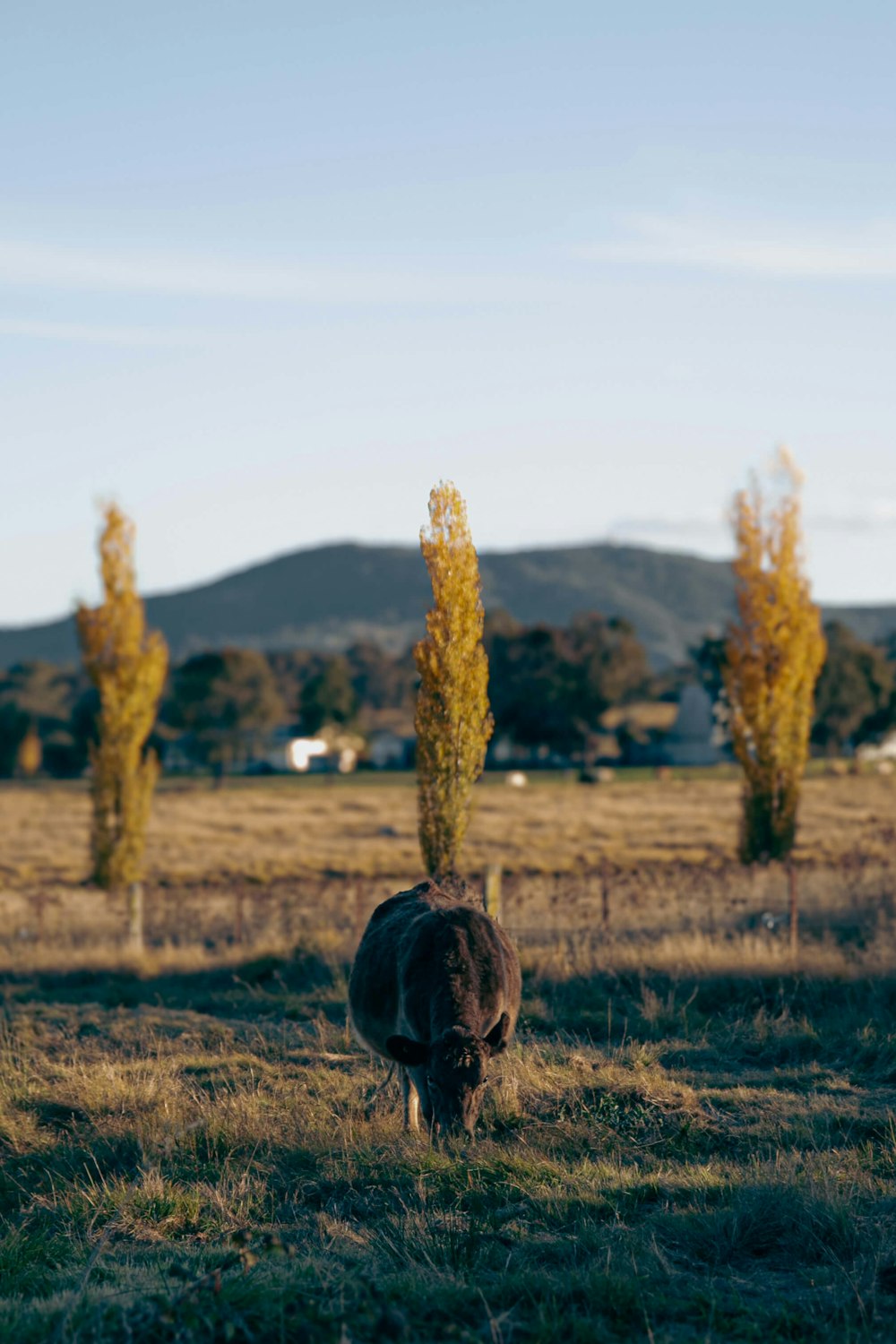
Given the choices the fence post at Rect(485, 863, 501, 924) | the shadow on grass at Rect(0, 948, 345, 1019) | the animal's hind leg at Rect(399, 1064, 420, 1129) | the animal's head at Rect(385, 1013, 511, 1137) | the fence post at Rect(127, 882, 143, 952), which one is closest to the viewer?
the animal's head at Rect(385, 1013, 511, 1137)

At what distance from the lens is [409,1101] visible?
10.0 meters

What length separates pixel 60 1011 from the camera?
51.1ft

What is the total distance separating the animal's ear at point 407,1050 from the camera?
9.17m

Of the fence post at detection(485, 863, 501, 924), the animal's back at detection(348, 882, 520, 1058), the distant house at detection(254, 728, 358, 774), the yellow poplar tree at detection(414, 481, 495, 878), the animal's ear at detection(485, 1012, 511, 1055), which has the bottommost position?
the distant house at detection(254, 728, 358, 774)

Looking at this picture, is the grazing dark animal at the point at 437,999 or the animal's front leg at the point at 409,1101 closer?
the grazing dark animal at the point at 437,999

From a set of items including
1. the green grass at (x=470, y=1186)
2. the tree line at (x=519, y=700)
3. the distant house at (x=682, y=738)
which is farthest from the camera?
the distant house at (x=682, y=738)

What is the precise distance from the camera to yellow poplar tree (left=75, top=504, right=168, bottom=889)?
84.3ft

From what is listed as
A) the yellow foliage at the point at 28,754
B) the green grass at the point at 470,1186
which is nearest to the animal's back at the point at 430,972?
the green grass at the point at 470,1186

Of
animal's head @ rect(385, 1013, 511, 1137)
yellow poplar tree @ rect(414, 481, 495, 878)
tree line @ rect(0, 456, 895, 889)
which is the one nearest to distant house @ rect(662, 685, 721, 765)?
tree line @ rect(0, 456, 895, 889)

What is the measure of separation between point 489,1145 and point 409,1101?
3.98 feet

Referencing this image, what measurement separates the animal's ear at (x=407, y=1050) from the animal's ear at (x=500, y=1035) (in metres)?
0.48

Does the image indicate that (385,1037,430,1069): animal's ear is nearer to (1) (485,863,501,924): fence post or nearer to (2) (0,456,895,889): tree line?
(2) (0,456,895,889): tree line

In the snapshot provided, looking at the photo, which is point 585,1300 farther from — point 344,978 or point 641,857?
point 641,857

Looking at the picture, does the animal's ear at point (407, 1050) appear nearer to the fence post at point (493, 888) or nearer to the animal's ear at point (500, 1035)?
the animal's ear at point (500, 1035)
